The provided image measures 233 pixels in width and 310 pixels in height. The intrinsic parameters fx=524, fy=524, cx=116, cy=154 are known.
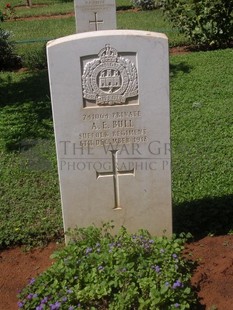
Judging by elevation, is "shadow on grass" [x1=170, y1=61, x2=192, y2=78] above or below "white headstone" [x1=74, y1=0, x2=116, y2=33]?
below

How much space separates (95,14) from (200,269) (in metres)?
6.36

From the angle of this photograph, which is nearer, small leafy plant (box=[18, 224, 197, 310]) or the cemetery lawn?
small leafy plant (box=[18, 224, 197, 310])

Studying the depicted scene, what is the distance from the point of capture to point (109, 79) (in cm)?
352

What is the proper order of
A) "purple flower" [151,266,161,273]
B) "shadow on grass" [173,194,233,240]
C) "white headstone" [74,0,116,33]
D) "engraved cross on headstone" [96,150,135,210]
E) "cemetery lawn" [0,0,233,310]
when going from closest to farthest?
"purple flower" [151,266,161,273]
"engraved cross on headstone" [96,150,135,210]
"cemetery lawn" [0,0,233,310]
"shadow on grass" [173,194,233,240]
"white headstone" [74,0,116,33]

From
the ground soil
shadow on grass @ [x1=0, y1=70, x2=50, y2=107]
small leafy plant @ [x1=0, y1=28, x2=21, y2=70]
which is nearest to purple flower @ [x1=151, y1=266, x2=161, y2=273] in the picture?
the ground soil

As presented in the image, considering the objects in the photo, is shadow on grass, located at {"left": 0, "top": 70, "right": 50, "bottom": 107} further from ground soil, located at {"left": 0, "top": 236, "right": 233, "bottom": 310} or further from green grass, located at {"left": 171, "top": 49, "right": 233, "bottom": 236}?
ground soil, located at {"left": 0, "top": 236, "right": 233, "bottom": 310}

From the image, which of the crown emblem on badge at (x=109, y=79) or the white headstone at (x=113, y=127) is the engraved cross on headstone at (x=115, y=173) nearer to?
the white headstone at (x=113, y=127)

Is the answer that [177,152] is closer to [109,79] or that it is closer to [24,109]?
[109,79]

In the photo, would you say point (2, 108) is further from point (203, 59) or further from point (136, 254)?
point (136, 254)

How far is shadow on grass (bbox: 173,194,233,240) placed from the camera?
14.0 ft

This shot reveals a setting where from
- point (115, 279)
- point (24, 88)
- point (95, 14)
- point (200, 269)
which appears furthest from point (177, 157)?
point (95, 14)

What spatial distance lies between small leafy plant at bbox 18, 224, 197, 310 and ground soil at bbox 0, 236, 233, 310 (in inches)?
6.0

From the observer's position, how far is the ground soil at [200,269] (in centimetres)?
353

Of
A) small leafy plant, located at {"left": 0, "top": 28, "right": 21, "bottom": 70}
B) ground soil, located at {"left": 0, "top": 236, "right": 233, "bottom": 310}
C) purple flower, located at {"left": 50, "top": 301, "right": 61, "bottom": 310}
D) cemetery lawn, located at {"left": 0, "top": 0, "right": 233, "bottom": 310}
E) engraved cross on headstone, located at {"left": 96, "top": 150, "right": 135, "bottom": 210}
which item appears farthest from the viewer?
small leafy plant, located at {"left": 0, "top": 28, "right": 21, "bottom": 70}
